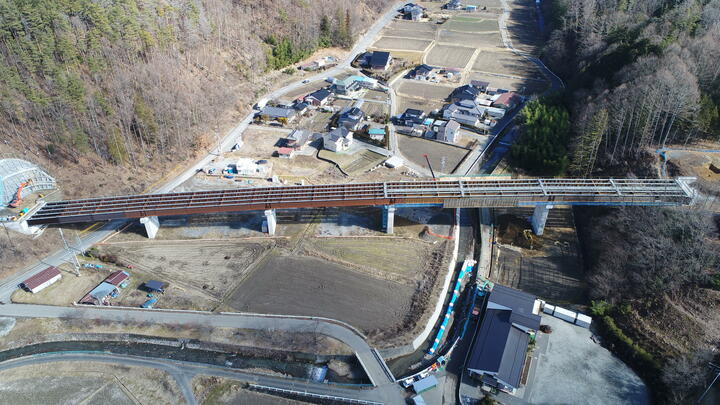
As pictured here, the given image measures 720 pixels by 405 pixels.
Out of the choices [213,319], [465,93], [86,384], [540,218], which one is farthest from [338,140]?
[86,384]

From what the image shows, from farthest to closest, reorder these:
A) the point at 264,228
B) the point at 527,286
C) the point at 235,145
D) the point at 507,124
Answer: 1. the point at 507,124
2. the point at 235,145
3. the point at 264,228
4. the point at 527,286

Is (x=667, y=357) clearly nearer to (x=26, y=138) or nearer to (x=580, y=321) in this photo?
(x=580, y=321)

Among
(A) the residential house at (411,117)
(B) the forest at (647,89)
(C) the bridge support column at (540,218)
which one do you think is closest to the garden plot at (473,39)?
(B) the forest at (647,89)

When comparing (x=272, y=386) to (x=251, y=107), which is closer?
(x=272, y=386)

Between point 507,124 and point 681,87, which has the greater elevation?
point 681,87

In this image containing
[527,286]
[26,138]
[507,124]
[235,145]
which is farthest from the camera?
[507,124]

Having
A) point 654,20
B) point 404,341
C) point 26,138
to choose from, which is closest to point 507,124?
point 654,20
